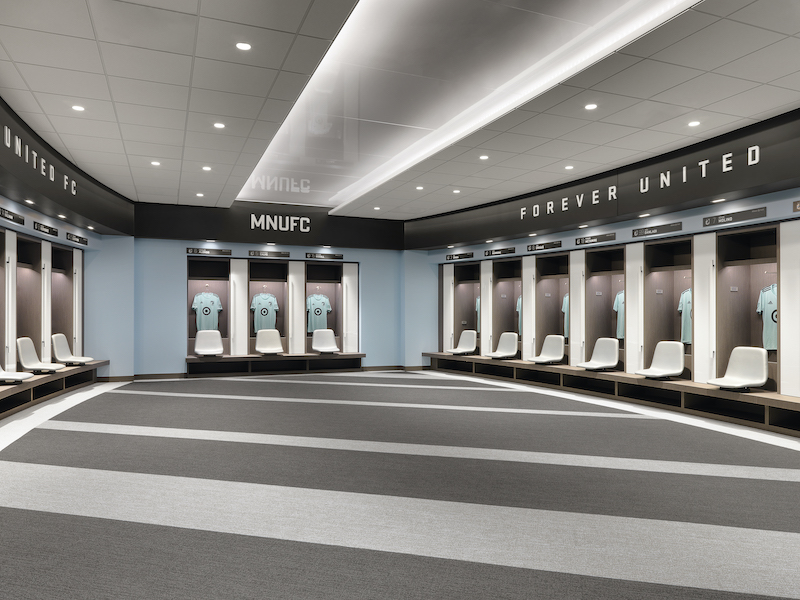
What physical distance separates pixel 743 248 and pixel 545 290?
344 cm

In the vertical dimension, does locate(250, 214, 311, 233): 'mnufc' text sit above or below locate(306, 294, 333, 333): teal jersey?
above

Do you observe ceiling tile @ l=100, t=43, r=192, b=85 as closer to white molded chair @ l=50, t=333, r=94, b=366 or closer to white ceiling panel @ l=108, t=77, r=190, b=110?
white ceiling panel @ l=108, t=77, r=190, b=110

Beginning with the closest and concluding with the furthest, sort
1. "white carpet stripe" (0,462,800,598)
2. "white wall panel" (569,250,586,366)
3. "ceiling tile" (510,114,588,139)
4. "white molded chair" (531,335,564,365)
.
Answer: "white carpet stripe" (0,462,800,598) < "ceiling tile" (510,114,588,139) < "white wall panel" (569,250,586,366) < "white molded chair" (531,335,564,365)

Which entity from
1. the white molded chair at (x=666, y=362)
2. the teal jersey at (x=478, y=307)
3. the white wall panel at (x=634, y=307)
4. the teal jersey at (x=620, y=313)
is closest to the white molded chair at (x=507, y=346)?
the teal jersey at (x=478, y=307)

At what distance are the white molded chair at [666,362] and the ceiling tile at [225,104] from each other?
5.45 meters

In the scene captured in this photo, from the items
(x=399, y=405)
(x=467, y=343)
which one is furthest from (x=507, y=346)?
(x=399, y=405)

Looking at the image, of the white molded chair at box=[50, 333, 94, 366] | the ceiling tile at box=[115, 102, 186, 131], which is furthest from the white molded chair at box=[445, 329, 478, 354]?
the ceiling tile at box=[115, 102, 186, 131]

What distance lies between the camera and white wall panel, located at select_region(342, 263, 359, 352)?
11.0m

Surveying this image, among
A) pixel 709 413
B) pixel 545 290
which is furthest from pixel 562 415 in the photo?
pixel 545 290

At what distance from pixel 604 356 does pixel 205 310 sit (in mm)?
7101

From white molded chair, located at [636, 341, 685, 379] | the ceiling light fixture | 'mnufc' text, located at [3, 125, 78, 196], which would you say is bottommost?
white molded chair, located at [636, 341, 685, 379]

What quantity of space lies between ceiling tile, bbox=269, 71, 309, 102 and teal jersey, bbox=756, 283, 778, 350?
5.49 m

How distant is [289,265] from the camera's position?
1059 cm

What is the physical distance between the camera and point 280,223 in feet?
33.7
